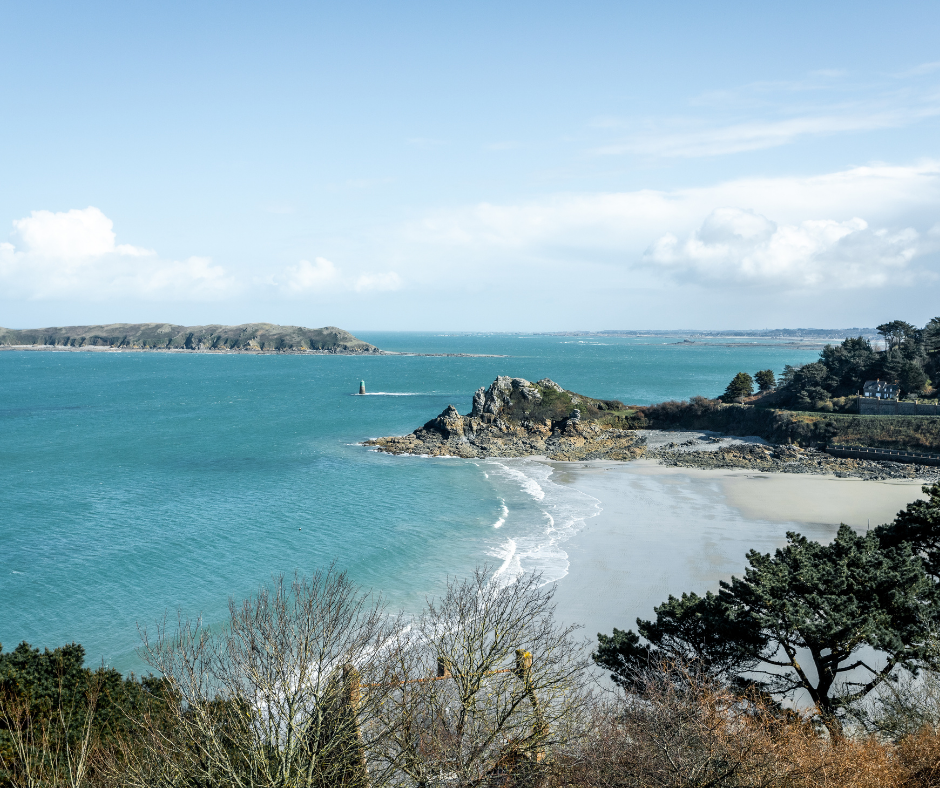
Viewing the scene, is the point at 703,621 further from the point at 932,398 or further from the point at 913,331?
the point at 913,331

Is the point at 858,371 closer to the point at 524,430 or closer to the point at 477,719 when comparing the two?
the point at 524,430

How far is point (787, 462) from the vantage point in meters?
59.6

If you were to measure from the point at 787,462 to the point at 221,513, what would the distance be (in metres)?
46.1

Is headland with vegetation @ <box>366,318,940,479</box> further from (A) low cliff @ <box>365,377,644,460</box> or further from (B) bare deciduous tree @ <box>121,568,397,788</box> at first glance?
(B) bare deciduous tree @ <box>121,568,397,788</box>

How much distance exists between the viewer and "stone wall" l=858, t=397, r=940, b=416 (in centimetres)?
6356

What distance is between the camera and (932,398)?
2687 inches

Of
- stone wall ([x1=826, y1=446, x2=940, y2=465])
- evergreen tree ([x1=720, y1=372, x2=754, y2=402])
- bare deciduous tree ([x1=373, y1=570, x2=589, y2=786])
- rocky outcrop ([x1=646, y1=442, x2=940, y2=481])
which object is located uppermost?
evergreen tree ([x1=720, y1=372, x2=754, y2=402])

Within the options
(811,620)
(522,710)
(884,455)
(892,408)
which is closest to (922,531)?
(811,620)

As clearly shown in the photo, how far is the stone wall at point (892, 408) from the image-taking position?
63.6 m

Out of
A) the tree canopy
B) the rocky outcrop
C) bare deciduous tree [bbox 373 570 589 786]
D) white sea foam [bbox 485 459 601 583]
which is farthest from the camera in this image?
the tree canopy

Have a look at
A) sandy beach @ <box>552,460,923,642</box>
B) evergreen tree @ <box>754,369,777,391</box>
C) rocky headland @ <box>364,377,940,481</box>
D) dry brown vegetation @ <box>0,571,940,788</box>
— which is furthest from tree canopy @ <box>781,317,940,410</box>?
dry brown vegetation @ <box>0,571,940,788</box>

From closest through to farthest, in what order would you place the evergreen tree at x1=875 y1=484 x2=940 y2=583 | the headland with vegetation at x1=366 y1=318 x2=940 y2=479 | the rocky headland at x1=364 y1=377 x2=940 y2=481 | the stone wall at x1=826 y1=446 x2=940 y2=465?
the evergreen tree at x1=875 y1=484 x2=940 y2=583 < the stone wall at x1=826 y1=446 x2=940 y2=465 < the rocky headland at x1=364 y1=377 x2=940 y2=481 < the headland with vegetation at x1=366 y1=318 x2=940 y2=479

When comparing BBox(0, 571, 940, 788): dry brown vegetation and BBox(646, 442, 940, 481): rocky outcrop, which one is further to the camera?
BBox(646, 442, 940, 481): rocky outcrop

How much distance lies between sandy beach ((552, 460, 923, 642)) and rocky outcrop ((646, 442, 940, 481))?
199 cm
